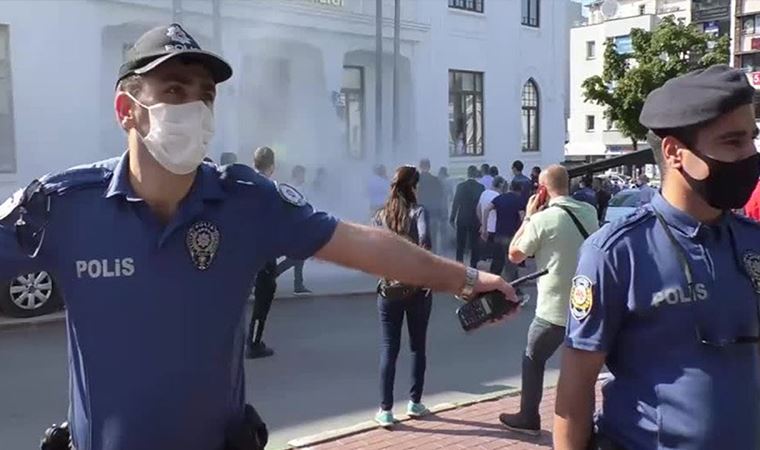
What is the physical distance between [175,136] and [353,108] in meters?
15.7

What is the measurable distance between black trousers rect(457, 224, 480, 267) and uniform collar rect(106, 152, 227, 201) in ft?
36.1

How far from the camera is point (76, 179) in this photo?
6.81ft

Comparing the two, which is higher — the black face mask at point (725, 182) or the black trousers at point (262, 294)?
the black face mask at point (725, 182)

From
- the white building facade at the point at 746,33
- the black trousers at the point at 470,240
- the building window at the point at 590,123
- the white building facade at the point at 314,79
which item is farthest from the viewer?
the building window at the point at 590,123

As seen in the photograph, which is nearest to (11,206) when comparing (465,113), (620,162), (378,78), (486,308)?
(486,308)

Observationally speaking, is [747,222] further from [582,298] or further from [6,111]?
[6,111]

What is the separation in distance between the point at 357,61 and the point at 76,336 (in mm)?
16083

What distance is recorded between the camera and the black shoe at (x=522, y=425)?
17.2 ft

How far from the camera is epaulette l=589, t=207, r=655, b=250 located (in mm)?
2256

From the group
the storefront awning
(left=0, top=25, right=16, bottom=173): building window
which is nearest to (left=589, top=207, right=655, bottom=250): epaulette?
the storefront awning

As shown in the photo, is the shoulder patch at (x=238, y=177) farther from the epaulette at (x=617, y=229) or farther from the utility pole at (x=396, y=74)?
the utility pole at (x=396, y=74)

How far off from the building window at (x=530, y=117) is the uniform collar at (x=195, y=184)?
20459 millimetres

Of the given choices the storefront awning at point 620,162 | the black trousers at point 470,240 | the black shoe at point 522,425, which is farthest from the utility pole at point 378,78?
the black shoe at point 522,425

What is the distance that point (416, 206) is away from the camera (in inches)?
221
